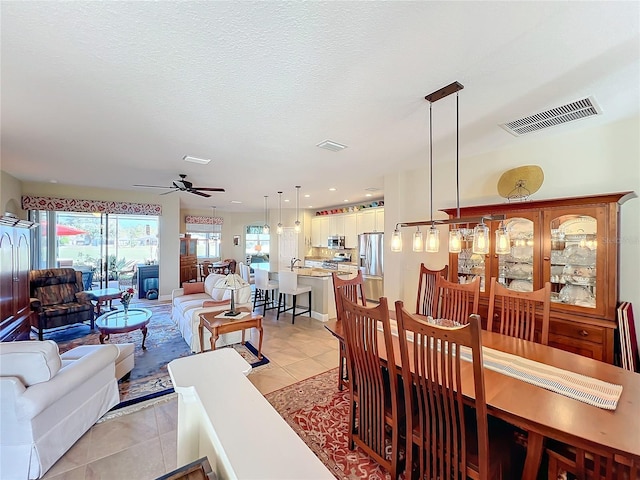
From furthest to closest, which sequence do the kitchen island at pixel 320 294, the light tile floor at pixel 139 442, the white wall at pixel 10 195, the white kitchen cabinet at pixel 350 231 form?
the white kitchen cabinet at pixel 350 231 → the kitchen island at pixel 320 294 → the white wall at pixel 10 195 → the light tile floor at pixel 139 442

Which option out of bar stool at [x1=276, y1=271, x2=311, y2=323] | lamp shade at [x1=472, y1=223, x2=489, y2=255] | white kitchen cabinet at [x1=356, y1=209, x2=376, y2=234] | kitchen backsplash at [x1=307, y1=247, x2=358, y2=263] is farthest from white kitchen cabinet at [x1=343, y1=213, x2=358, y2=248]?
lamp shade at [x1=472, y1=223, x2=489, y2=255]

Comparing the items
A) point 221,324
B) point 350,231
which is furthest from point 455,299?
point 350,231

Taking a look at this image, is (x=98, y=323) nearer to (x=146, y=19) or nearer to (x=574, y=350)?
(x=146, y=19)

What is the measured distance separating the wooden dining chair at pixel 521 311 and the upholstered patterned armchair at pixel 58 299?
5631 millimetres

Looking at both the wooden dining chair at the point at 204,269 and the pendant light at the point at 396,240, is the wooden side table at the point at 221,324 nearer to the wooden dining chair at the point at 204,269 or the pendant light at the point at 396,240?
the pendant light at the point at 396,240

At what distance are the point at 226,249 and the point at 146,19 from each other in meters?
9.31

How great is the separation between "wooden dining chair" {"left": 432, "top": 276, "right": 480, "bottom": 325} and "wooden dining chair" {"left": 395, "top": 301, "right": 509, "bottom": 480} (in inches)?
43.2

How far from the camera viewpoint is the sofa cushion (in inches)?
68.0

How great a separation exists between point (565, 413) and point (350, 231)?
6.50 meters

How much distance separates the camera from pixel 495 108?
91.1 inches

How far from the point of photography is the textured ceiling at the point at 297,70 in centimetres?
138

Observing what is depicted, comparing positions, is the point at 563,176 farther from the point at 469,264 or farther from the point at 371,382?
the point at 371,382

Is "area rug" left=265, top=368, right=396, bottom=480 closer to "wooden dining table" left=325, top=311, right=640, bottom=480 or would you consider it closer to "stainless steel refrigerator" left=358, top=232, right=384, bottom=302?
"wooden dining table" left=325, top=311, right=640, bottom=480

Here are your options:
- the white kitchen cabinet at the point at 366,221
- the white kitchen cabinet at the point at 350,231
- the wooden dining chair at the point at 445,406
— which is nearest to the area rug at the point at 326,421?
the wooden dining chair at the point at 445,406
